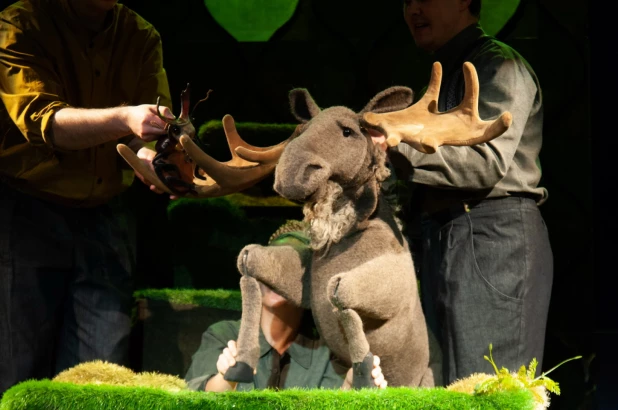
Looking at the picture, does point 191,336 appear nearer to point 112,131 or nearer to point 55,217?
point 55,217

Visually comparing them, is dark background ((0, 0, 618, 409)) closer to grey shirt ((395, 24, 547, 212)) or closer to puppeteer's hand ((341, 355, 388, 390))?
grey shirt ((395, 24, 547, 212))

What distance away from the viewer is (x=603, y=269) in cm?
241

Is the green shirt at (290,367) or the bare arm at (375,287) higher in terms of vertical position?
the bare arm at (375,287)

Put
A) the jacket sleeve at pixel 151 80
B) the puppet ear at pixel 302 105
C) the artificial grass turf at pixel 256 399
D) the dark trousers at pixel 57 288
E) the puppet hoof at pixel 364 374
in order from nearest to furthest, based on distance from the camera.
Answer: the artificial grass turf at pixel 256 399 → the puppet hoof at pixel 364 374 → the puppet ear at pixel 302 105 → the dark trousers at pixel 57 288 → the jacket sleeve at pixel 151 80

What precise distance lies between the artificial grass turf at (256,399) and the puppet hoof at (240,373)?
17 cm

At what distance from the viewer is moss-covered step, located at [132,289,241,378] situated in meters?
2.25

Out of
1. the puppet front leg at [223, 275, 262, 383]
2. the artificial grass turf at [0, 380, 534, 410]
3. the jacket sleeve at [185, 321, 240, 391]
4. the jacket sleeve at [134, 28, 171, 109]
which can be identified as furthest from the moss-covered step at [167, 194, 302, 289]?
the artificial grass turf at [0, 380, 534, 410]

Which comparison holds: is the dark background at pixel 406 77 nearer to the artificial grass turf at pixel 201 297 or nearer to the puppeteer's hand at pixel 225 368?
the artificial grass turf at pixel 201 297

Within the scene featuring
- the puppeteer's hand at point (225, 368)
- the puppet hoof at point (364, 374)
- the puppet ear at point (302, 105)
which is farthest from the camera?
the puppet ear at point (302, 105)

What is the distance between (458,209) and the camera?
6.07 ft

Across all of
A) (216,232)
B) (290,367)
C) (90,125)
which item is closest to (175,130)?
(90,125)

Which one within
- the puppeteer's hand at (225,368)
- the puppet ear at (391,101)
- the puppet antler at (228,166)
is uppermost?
the puppet ear at (391,101)

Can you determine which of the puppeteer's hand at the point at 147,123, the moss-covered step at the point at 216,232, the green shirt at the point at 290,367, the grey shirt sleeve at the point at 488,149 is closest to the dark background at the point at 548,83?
the moss-covered step at the point at 216,232

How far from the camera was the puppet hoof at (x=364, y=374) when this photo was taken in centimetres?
156
